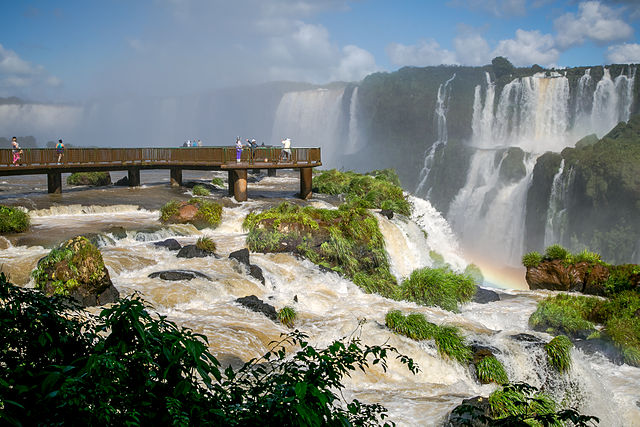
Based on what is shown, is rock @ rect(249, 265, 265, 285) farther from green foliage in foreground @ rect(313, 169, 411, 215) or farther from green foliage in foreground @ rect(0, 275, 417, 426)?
green foliage in foreground @ rect(0, 275, 417, 426)

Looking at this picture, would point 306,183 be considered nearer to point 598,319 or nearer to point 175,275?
point 175,275

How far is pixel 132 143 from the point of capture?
103m

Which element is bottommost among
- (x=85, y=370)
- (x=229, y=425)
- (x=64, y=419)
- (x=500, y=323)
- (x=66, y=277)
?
(x=500, y=323)

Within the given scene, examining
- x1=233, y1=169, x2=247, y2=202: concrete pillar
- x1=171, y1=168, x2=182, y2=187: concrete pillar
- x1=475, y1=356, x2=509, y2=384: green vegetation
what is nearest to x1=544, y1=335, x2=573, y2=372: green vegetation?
x1=475, y1=356, x2=509, y2=384: green vegetation

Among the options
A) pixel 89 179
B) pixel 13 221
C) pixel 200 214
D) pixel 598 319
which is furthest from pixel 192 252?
pixel 89 179

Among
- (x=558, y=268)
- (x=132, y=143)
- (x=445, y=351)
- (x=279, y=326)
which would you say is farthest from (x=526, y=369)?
(x=132, y=143)

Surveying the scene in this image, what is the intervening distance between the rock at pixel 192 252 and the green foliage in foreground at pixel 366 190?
8.55m

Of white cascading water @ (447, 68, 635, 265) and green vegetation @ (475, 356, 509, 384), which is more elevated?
white cascading water @ (447, 68, 635, 265)

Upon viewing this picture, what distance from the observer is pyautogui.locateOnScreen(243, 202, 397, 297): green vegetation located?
1812cm

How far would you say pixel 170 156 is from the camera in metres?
28.2

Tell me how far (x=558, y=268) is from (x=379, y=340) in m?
11.1

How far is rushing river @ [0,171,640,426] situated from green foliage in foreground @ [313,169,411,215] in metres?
1.65

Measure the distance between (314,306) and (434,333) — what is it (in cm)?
362

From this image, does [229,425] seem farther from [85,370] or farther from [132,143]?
[132,143]
